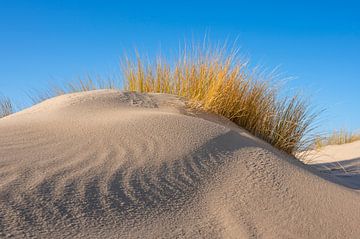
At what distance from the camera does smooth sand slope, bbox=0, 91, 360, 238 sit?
1.67 metres

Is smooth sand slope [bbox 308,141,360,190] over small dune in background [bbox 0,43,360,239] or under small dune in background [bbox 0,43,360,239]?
under

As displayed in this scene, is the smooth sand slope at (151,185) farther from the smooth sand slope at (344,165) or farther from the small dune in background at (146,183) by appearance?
the smooth sand slope at (344,165)

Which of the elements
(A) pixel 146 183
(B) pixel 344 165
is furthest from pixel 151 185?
(B) pixel 344 165

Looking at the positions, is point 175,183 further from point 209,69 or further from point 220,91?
point 209,69

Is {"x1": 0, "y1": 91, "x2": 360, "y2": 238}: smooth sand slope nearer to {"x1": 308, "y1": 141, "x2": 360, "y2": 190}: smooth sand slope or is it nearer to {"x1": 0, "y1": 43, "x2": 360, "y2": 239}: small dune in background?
{"x1": 0, "y1": 43, "x2": 360, "y2": 239}: small dune in background

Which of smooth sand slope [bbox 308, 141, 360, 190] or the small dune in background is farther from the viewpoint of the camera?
smooth sand slope [bbox 308, 141, 360, 190]

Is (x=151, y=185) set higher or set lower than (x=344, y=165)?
higher

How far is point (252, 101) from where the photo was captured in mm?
3990

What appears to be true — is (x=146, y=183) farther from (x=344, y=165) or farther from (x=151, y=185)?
(x=344, y=165)

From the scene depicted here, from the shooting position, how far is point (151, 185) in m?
2.02

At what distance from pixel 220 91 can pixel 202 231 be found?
6.89 ft

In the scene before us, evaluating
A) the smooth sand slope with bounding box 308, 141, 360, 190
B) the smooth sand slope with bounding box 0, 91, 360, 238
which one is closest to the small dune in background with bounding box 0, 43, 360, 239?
the smooth sand slope with bounding box 0, 91, 360, 238

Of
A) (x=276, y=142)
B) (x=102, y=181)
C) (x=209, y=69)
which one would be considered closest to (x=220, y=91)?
(x=209, y=69)

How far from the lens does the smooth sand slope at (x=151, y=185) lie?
167 centimetres
